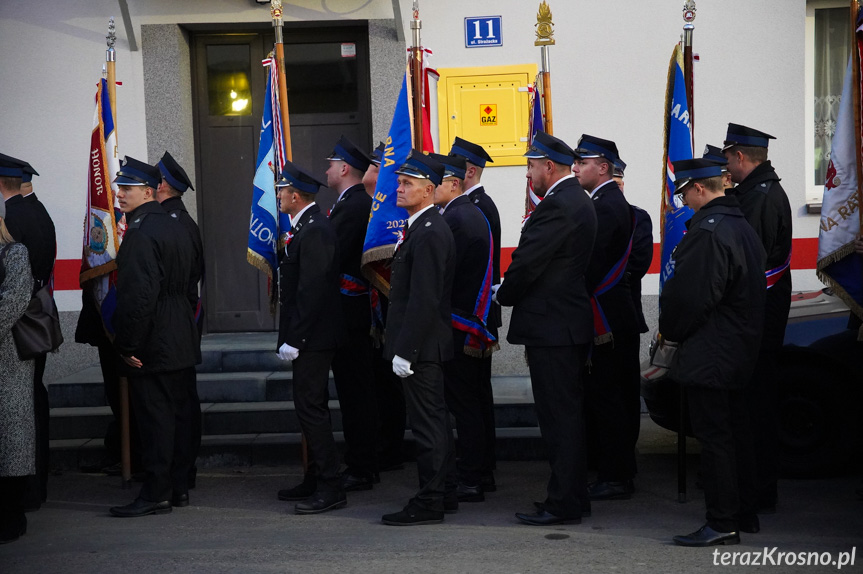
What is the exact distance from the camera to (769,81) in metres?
9.35

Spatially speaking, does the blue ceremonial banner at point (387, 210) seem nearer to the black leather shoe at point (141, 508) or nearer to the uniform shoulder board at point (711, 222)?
the black leather shoe at point (141, 508)

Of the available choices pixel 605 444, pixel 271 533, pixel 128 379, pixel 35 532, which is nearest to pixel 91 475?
pixel 128 379

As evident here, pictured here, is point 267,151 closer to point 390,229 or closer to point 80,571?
point 390,229

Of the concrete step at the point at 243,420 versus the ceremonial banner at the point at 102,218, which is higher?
the ceremonial banner at the point at 102,218

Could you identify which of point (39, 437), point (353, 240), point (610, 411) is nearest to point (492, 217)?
point (353, 240)

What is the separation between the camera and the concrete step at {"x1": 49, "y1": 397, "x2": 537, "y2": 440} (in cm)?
811

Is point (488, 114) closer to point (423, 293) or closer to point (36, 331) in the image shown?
point (423, 293)

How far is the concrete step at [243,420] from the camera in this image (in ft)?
26.6

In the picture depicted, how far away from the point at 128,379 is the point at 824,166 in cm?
659

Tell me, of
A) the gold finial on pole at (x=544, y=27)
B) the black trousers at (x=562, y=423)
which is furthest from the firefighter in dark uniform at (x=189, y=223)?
the gold finial on pole at (x=544, y=27)

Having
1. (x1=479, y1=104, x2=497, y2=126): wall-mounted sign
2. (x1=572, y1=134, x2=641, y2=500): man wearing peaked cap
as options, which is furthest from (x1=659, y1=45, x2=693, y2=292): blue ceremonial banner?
(x1=479, y1=104, x2=497, y2=126): wall-mounted sign

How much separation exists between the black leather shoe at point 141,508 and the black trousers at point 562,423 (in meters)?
2.38

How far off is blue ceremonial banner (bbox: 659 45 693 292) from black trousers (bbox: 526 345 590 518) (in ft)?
3.75

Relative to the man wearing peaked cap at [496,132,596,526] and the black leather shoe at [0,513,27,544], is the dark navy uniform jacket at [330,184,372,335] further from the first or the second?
the black leather shoe at [0,513,27,544]
